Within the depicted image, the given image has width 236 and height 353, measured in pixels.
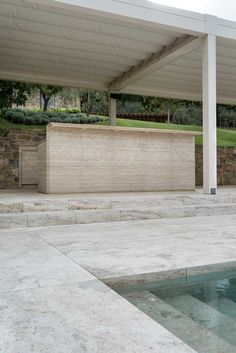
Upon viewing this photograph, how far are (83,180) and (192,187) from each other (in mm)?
3015

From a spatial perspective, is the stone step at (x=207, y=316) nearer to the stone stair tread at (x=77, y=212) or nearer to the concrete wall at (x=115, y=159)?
the stone stair tread at (x=77, y=212)

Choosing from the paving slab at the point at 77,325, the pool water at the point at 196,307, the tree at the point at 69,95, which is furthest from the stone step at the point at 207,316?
the tree at the point at 69,95

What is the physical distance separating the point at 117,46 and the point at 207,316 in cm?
828

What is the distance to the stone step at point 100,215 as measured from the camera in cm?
541

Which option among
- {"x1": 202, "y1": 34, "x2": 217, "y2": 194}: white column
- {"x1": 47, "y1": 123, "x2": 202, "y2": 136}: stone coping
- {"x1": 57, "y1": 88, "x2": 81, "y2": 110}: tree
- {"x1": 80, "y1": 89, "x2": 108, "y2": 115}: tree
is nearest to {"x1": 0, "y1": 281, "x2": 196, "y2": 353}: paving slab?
{"x1": 47, "y1": 123, "x2": 202, "y2": 136}: stone coping

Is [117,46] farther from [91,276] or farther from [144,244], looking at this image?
[91,276]

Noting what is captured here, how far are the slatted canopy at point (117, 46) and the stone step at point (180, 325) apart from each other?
5.37 metres

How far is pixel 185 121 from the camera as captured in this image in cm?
2620

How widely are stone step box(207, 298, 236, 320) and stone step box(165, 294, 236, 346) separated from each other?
0.14ft

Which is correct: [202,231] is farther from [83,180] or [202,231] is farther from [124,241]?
[83,180]

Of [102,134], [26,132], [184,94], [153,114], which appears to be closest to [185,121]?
[153,114]

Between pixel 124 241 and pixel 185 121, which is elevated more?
pixel 185 121

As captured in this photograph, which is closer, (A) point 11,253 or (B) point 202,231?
(A) point 11,253

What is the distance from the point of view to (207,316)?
222 cm
